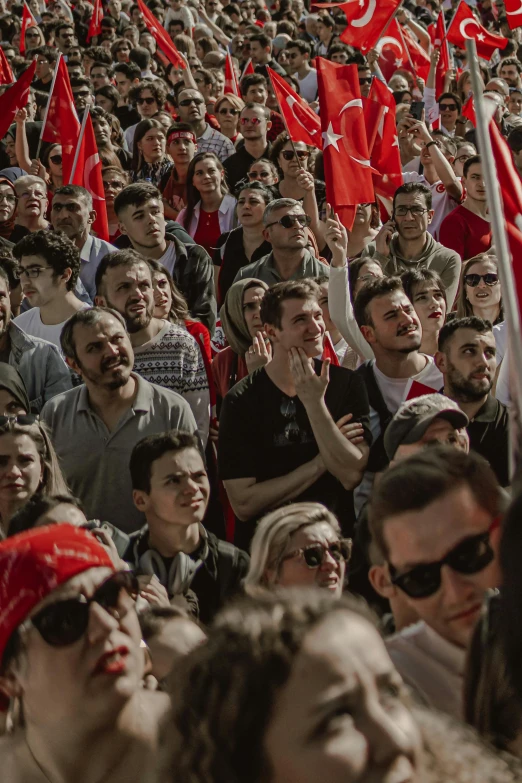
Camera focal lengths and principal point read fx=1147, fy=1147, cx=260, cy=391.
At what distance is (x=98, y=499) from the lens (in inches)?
175

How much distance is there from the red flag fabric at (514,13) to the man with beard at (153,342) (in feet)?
18.8

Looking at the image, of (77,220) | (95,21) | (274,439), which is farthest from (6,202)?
(95,21)

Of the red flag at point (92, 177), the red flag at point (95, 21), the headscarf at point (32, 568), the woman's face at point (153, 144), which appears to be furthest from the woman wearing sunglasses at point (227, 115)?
the headscarf at point (32, 568)

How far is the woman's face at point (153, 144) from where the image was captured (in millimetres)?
8695

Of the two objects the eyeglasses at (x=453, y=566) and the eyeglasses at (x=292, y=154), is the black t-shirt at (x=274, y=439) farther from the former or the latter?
the eyeglasses at (x=292, y=154)

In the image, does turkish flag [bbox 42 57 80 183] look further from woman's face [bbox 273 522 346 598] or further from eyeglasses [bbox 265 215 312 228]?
woman's face [bbox 273 522 346 598]

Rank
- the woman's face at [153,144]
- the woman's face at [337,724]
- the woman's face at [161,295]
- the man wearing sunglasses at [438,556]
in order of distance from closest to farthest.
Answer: the woman's face at [337,724]
the man wearing sunglasses at [438,556]
the woman's face at [161,295]
the woman's face at [153,144]

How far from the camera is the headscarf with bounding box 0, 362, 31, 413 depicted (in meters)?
4.58

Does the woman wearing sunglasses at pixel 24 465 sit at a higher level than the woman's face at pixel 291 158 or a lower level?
lower

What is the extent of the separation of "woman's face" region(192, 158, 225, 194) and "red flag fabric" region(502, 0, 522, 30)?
351cm

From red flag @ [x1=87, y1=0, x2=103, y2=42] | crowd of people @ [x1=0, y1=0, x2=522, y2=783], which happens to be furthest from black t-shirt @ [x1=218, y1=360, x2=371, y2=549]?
red flag @ [x1=87, y1=0, x2=103, y2=42]

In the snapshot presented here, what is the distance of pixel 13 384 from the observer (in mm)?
4605

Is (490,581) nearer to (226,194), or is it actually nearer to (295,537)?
(295,537)

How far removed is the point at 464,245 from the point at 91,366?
3613mm
